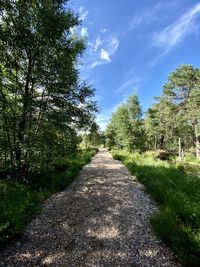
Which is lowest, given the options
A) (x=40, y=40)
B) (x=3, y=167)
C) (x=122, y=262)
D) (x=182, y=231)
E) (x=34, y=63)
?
(x=122, y=262)

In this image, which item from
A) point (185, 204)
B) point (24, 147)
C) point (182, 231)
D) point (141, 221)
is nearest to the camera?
point (182, 231)

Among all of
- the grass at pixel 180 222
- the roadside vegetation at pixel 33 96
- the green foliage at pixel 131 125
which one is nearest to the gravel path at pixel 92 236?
the grass at pixel 180 222

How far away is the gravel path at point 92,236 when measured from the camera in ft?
12.0

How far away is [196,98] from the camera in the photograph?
85.3 ft

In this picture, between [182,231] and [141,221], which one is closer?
[182,231]

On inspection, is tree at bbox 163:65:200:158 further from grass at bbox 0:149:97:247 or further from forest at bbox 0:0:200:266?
grass at bbox 0:149:97:247

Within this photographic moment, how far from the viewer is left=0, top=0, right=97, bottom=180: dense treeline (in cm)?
691

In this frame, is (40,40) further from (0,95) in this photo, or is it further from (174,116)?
(174,116)

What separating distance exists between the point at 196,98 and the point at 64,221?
84.8ft

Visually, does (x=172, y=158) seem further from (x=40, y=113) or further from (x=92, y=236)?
(x=92, y=236)

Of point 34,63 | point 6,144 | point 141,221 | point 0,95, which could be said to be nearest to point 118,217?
point 141,221

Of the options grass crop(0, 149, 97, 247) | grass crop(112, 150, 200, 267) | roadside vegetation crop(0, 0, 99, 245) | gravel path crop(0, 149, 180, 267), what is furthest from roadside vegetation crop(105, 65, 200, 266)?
roadside vegetation crop(0, 0, 99, 245)

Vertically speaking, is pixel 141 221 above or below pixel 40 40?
below

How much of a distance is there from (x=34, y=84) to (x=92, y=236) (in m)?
6.34
